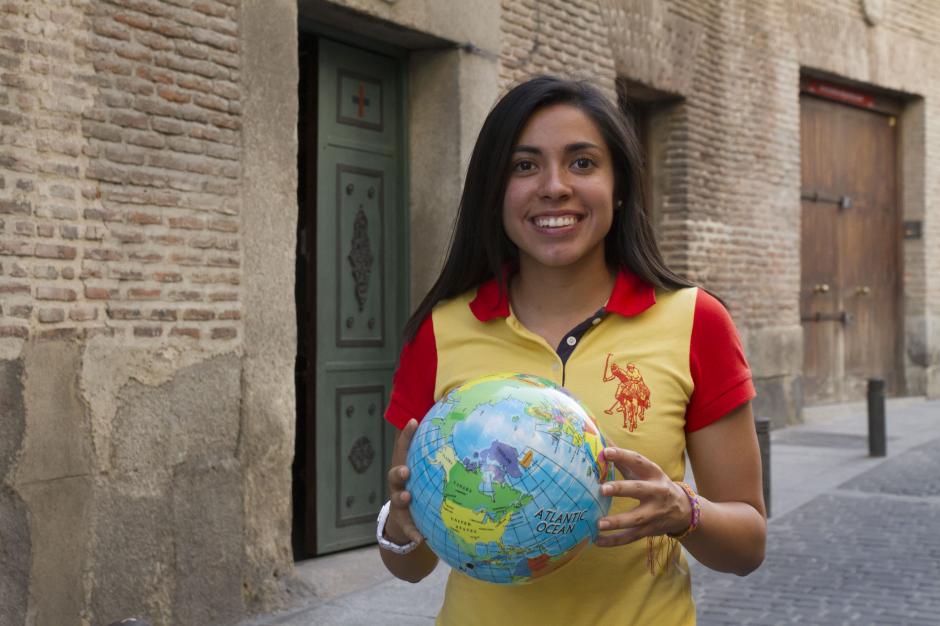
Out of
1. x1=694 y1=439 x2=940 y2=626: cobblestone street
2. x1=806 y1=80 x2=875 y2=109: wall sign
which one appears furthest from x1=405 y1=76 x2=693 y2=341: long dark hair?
x1=806 y1=80 x2=875 y2=109: wall sign

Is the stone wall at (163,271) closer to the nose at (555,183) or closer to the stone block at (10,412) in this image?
the stone block at (10,412)

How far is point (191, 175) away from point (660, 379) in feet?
13.5

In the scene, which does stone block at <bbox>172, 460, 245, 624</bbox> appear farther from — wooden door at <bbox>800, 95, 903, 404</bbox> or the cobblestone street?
wooden door at <bbox>800, 95, 903, 404</bbox>

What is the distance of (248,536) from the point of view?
20.0ft

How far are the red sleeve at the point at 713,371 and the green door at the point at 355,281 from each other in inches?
201

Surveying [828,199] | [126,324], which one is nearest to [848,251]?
[828,199]

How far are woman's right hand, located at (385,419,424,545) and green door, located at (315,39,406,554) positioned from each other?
502cm

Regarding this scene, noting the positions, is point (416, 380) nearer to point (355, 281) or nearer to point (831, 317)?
point (355, 281)

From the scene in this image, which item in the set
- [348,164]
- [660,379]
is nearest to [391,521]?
[660,379]

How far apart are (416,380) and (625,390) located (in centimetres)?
44

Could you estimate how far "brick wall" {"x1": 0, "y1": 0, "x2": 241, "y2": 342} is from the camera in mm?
5078

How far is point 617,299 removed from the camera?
228cm

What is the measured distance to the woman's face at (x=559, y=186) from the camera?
2.24m

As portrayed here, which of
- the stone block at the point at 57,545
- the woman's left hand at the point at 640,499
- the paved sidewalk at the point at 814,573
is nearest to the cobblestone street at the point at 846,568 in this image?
the paved sidewalk at the point at 814,573
